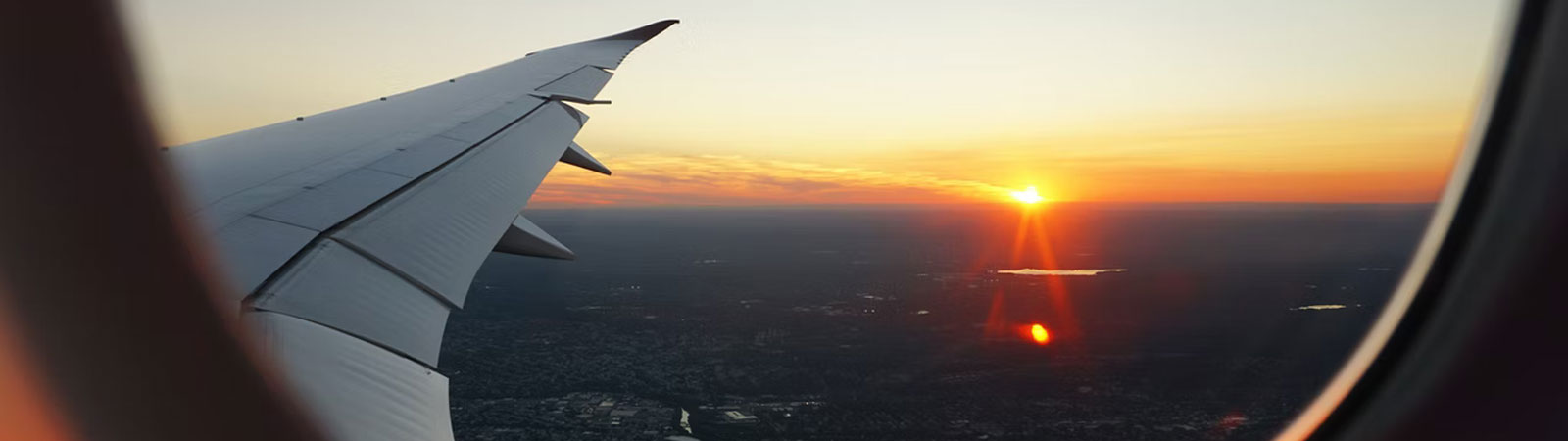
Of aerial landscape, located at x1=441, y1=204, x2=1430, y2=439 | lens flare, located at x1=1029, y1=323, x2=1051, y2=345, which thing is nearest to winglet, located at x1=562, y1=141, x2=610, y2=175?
aerial landscape, located at x1=441, y1=204, x2=1430, y2=439

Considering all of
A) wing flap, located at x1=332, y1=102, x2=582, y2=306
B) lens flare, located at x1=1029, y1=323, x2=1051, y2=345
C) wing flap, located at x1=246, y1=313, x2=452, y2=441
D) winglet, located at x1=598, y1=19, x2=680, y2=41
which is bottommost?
lens flare, located at x1=1029, y1=323, x2=1051, y2=345

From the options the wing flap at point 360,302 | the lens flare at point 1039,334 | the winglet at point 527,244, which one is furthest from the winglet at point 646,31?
the lens flare at point 1039,334

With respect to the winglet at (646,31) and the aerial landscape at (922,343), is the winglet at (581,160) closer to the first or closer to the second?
the winglet at (646,31)

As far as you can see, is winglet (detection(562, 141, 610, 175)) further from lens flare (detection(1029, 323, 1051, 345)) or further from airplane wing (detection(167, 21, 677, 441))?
lens flare (detection(1029, 323, 1051, 345))

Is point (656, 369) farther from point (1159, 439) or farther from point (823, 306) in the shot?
point (823, 306)

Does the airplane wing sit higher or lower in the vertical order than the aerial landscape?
higher

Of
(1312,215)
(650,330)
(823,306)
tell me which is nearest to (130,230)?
(650,330)
